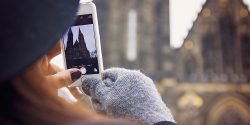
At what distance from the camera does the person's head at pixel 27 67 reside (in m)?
0.64

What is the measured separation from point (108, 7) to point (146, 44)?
217 centimetres

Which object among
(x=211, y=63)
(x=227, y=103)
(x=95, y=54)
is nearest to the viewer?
(x=95, y=54)

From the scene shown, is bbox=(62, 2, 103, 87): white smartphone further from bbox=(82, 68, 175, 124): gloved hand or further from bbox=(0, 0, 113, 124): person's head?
bbox=(0, 0, 113, 124): person's head

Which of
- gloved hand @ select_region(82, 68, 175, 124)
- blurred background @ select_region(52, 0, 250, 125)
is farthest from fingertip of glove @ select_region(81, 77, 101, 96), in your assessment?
blurred background @ select_region(52, 0, 250, 125)

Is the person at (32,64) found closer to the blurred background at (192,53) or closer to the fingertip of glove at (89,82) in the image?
the fingertip of glove at (89,82)

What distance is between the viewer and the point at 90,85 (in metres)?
1.06

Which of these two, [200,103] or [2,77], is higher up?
[2,77]

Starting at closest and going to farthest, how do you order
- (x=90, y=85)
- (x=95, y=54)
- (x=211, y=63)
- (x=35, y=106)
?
(x=35, y=106) → (x=90, y=85) → (x=95, y=54) → (x=211, y=63)

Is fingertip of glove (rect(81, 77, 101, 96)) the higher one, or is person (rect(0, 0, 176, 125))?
person (rect(0, 0, 176, 125))

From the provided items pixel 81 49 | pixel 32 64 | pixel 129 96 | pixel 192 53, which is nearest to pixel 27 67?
pixel 32 64

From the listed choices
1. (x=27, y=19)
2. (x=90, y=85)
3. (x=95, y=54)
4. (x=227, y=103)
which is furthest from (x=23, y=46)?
(x=227, y=103)

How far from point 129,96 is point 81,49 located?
0.20 metres

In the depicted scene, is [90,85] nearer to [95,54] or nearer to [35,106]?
[95,54]

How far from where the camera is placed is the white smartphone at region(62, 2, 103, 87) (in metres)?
1.17
